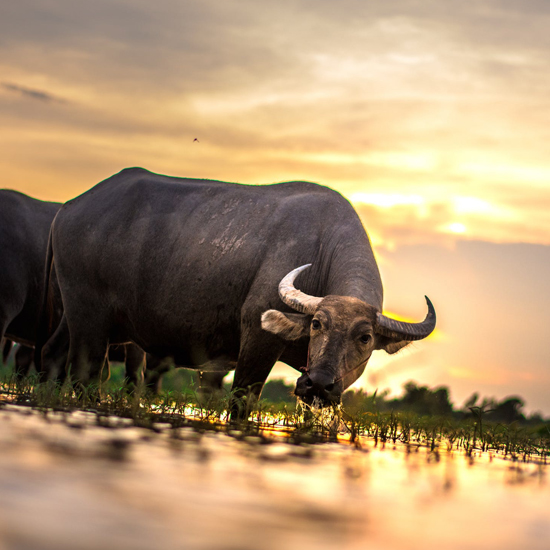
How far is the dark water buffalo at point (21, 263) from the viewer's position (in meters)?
10.9

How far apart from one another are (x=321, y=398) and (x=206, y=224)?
300cm

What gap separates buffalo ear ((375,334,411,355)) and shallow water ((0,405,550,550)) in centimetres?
256

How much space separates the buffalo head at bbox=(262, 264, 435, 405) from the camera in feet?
18.1

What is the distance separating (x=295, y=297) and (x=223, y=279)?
50.9 inches

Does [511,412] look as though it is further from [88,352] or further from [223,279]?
[88,352]

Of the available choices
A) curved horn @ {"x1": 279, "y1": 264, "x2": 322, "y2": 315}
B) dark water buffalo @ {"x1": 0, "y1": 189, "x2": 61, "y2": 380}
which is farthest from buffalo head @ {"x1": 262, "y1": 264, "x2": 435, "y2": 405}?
dark water buffalo @ {"x1": 0, "y1": 189, "x2": 61, "y2": 380}

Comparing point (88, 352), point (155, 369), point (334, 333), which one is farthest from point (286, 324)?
point (155, 369)

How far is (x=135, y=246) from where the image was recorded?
817 centimetres

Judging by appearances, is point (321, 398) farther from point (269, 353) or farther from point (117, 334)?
point (117, 334)

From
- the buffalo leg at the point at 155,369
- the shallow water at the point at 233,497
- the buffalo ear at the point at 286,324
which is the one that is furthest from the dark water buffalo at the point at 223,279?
the shallow water at the point at 233,497

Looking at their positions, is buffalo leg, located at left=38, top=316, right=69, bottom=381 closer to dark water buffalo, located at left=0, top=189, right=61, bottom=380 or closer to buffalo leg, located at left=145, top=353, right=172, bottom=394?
buffalo leg, located at left=145, top=353, right=172, bottom=394

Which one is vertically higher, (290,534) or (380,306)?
(380,306)

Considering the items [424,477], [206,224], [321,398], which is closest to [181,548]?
[424,477]

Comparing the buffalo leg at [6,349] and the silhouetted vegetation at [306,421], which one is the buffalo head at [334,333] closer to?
the silhouetted vegetation at [306,421]
